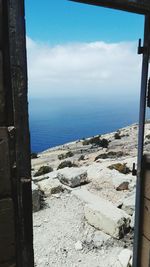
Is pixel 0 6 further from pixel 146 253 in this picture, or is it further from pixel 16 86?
pixel 146 253

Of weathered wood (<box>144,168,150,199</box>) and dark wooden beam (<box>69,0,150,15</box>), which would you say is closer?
dark wooden beam (<box>69,0,150,15</box>)

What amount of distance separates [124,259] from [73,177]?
402 cm

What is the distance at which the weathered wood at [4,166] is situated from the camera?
71.6 inches

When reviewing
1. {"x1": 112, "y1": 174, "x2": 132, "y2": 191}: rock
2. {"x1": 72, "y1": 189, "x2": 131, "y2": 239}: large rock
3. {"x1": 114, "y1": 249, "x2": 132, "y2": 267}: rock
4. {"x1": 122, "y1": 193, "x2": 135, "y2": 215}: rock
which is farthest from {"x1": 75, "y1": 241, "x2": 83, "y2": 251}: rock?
{"x1": 112, "y1": 174, "x2": 132, "y2": 191}: rock

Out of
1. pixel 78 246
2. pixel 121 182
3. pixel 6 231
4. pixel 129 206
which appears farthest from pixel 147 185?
pixel 121 182

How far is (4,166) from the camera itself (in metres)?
1.84

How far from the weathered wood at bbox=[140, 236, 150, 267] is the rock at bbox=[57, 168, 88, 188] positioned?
5299 millimetres

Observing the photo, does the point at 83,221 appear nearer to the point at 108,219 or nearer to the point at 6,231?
the point at 108,219

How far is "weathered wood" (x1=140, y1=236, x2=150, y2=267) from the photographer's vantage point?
3.03m

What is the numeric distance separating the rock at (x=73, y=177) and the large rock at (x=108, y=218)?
6.62 feet

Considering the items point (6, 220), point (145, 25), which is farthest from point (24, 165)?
point (145, 25)

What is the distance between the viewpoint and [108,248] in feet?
16.8

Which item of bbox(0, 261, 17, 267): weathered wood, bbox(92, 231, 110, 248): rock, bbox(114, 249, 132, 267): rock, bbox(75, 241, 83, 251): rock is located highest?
bbox(0, 261, 17, 267): weathered wood

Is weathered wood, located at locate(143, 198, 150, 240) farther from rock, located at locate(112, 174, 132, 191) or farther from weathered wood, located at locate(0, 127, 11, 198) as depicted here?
rock, located at locate(112, 174, 132, 191)
